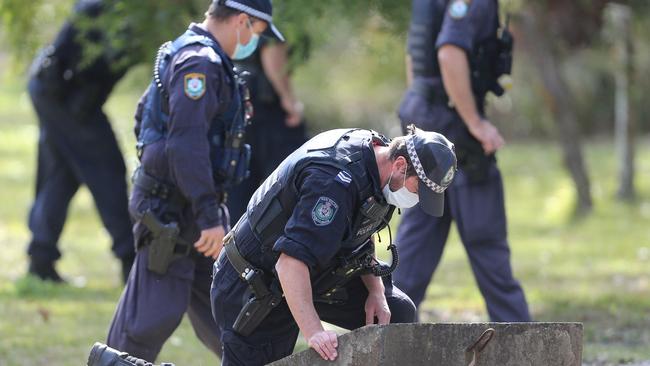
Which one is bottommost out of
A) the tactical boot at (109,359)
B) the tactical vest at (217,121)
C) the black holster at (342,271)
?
the tactical boot at (109,359)

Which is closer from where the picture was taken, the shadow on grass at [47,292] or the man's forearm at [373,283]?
the man's forearm at [373,283]

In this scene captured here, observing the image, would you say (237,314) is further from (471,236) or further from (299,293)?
(471,236)

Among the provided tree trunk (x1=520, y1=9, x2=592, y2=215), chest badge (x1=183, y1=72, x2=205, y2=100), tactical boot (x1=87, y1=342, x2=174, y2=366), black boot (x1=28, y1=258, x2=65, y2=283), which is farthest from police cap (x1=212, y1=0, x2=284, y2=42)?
tree trunk (x1=520, y1=9, x2=592, y2=215)

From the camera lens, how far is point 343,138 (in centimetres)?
458

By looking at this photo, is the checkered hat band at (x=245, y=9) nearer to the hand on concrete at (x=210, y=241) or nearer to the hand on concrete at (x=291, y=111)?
the hand on concrete at (x=210, y=241)

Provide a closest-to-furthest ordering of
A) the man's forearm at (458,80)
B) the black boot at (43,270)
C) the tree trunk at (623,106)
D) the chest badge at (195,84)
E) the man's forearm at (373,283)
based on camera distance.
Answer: the man's forearm at (373,283) → the chest badge at (195,84) → the man's forearm at (458,80) → the black boot at (43,270) → the tree trunk at (623,106)

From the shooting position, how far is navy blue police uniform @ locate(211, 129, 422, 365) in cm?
438

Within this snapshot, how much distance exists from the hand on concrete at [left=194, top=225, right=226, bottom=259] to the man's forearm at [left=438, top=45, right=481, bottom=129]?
1.64m

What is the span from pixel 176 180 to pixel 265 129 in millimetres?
3658

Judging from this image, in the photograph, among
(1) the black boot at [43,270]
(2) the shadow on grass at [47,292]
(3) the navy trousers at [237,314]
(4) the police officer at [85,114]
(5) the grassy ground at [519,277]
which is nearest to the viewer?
(3) the navy trousers at [237,314]

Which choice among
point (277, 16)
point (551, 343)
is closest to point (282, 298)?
point (551, 343)

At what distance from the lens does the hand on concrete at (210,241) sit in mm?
5480

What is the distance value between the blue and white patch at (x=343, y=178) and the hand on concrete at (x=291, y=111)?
465cm

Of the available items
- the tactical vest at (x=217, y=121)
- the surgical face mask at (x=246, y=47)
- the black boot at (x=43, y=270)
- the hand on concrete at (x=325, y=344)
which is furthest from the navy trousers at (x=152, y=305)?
the black boot at (x=43, y=270)
